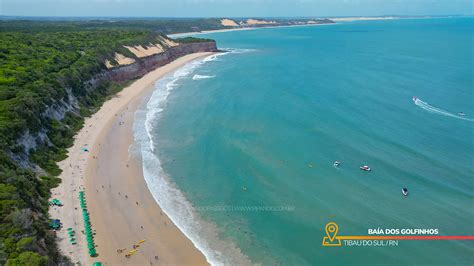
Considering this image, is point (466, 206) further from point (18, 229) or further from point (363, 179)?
point (18, 229)

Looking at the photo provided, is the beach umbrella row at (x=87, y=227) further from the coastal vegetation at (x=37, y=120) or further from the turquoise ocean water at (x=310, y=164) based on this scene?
the turquoise ocean water at (x=310, y=164)

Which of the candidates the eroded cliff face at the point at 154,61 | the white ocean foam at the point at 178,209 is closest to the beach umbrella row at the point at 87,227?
the white ocean foam at the point at 178,209

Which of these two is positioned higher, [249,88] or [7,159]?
[7,159]

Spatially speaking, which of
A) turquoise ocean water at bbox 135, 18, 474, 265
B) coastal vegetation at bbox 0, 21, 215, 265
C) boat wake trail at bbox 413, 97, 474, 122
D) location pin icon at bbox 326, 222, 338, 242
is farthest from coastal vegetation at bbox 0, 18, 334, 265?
boat wake trail at bbox 413, 97, 474, 122

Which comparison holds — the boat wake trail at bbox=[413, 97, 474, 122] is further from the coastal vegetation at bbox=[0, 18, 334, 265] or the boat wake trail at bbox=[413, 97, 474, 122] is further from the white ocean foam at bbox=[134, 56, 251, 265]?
the coastal vegetation at bbox=[0, 18, 334, 265]

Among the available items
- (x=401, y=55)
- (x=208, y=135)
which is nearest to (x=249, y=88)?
(x=208, y=135)

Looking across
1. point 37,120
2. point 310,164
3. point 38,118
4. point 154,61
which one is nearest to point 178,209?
point 310,164

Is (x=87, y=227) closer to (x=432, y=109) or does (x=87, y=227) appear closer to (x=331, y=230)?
(x=331, y=230)
